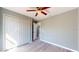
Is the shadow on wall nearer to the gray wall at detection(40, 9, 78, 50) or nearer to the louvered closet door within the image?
the louvered closet door

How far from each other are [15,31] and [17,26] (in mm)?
322

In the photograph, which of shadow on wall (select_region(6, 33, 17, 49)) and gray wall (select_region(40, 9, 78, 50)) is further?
shadow on wall (select_region(6, 33, 17, 49))

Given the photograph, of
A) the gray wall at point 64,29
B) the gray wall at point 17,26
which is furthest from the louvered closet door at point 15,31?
the gray wall at point 64,29

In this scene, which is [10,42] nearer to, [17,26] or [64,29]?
→ [17,26]

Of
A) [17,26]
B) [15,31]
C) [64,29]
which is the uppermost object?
[17,26]

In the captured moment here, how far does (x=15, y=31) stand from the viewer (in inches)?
166

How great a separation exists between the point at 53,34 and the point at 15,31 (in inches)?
97.2

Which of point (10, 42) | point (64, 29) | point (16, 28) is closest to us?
point (10, 42)

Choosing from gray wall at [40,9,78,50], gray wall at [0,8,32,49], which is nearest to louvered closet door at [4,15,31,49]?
gray wall at [0,8,32,49]

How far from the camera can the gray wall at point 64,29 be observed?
3.47 m

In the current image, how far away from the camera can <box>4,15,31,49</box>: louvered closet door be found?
3.67 m

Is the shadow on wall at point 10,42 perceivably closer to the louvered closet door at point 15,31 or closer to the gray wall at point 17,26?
the louvered closet door at point 15,31

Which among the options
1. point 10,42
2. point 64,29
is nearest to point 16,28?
point 10,42
